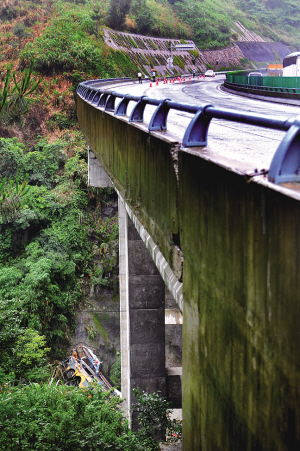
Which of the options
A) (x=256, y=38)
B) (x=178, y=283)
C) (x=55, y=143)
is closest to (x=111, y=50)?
(x=55, y=143)

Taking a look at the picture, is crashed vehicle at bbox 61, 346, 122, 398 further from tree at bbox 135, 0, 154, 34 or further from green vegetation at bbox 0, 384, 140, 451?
tree at bbox 135, 0, 154, 34

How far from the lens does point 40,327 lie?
1859 centimetres

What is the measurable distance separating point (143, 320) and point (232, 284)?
1197 centimetres

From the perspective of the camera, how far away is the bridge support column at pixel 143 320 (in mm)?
13672

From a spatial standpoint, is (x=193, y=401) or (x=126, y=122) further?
(x=126, y=122)

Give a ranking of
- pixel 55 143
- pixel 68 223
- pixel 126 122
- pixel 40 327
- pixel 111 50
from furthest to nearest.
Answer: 1. pixel 111 50
2. pixel 55 143
3. pixel 68 223
4. pixel 40 327
5. pixel 126 122

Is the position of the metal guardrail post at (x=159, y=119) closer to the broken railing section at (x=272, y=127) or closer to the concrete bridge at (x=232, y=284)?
the concrete bridge at (x=232, y=284)

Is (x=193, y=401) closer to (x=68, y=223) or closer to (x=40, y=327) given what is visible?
(x=40, y=327)

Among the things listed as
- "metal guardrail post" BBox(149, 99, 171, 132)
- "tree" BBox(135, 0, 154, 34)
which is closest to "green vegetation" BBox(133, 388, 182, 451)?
"metal guardrail post" BBox(149, 99, 171, 132)

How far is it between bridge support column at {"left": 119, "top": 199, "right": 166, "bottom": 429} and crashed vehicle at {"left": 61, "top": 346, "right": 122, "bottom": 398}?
5766mm

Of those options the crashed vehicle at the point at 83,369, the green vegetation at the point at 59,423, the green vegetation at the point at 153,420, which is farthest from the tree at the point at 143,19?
the green vegetation at the point at 153,420

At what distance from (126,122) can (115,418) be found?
583 cm

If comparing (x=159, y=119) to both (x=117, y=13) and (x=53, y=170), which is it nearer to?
(x=53, y=170)

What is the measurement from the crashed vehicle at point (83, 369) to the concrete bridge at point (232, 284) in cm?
1612
